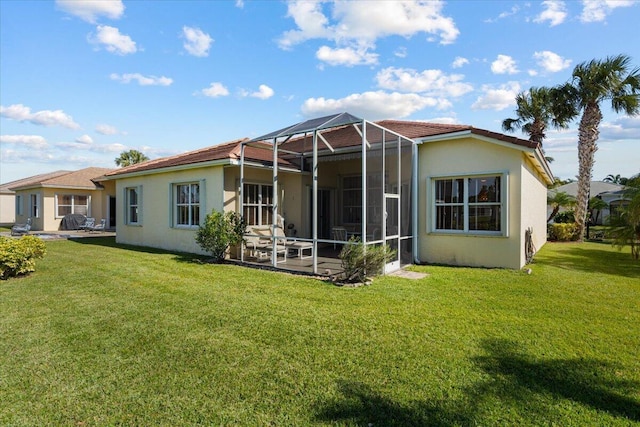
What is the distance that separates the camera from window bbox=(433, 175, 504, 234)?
9586 mm

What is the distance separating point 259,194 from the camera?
12.7m

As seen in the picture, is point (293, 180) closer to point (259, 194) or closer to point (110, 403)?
point (259, 194)

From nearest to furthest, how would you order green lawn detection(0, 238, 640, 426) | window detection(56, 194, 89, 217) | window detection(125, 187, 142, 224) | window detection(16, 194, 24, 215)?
1. green lawn detection(0, 238, 640, 426)
2. window detection(125, 187, 142, 224)
3. window detection(56, 194, 89, 217)
4. window detection(16, 194, 24, 215)

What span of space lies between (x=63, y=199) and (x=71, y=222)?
2040mm

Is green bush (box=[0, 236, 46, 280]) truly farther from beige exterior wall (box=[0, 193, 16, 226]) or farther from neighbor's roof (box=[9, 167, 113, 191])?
beige exterior wall (box=[0, 193, 16, 226])

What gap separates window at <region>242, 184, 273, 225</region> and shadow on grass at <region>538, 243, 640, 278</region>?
9804 mm

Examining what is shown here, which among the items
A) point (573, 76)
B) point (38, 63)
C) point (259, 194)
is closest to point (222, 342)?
point (259, 194)

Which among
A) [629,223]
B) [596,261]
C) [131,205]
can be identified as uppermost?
[131,205]

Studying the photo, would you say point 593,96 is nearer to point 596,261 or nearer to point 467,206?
point 596,261

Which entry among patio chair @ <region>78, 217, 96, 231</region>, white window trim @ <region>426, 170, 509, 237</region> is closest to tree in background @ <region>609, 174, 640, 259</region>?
white window trim @ <region>426, 170, 509, 237</region>

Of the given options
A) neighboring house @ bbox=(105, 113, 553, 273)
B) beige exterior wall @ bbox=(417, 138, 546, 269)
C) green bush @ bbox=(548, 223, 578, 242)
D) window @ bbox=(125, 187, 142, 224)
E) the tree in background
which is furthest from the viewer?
green bush @ bbox=(548, 223, 578, 242)

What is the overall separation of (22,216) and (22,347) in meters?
29.5


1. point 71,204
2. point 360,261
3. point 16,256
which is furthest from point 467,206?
point 71,204

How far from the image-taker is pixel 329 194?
14977 mm
